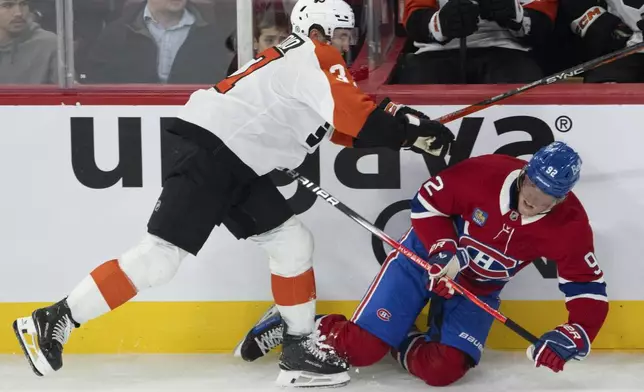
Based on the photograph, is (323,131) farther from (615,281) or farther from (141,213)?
(615,281)

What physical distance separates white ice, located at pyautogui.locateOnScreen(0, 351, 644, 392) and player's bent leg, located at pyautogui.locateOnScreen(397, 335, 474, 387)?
0.03 m

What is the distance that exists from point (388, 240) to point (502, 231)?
310mm

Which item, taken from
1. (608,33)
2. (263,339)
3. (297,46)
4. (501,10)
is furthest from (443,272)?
(608,33)

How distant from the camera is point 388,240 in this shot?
2994 millimetres

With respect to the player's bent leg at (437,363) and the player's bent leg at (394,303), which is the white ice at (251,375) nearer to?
the player's bent leg at (437,363)

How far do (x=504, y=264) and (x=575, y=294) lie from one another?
8.2 inches

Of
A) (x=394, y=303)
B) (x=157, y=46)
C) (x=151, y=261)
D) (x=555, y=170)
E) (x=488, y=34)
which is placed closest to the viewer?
(x=555, y=170)

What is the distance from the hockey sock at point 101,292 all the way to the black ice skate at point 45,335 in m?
0.03

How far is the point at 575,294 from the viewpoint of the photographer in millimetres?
2947

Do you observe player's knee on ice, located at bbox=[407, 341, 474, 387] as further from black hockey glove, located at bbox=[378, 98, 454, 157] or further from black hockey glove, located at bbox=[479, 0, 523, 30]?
black hockey glove, located at bbox=[479, 0, 523, 30]

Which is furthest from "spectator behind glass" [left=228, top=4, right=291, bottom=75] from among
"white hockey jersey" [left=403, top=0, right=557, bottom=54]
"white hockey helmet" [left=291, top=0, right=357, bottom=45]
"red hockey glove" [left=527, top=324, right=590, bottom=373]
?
"red hockey glove" [left=527, top=324, right=590, bottom=373]

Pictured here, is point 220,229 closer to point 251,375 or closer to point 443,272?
point 251,375

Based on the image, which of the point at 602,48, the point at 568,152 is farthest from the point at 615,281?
the point at 602,48

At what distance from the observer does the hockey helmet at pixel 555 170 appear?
276cm
